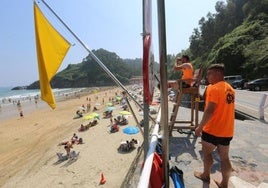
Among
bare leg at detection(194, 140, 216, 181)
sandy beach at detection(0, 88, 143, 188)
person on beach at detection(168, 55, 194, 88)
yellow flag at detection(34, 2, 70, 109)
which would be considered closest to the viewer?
yellow flag at detection(34, 2, 70, 109)

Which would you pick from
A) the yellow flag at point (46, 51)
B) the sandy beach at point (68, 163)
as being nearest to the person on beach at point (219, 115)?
the yellow flag at point (46, 51)

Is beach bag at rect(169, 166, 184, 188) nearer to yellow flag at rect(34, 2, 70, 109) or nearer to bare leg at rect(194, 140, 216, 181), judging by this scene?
bare leg at rect(194, 140, 216, 181)

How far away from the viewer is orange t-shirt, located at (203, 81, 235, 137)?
3.78m

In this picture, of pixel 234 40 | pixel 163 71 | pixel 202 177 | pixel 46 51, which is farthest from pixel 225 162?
pixel 234 40

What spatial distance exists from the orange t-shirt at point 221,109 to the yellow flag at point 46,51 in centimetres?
223

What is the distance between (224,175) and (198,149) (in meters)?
2.20

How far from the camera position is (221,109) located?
12.6 ft

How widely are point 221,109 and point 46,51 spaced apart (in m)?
2.56

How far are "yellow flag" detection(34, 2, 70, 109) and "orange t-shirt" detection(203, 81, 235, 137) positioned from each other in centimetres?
223

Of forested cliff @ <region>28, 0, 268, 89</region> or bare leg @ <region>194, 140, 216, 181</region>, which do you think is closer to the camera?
bare leg @ <region>194, 140, 216, 181</region>

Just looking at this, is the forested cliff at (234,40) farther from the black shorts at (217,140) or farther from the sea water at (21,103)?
the sea water at (21,103)

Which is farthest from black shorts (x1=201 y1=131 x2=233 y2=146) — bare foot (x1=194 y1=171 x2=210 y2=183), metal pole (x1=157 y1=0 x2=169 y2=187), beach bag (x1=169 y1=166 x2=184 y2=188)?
metal pole (x1=157 y1=0 x2=169 y2=187)

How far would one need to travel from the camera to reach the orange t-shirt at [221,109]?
149 inches

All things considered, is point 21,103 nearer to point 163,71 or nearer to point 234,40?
point 234,40
